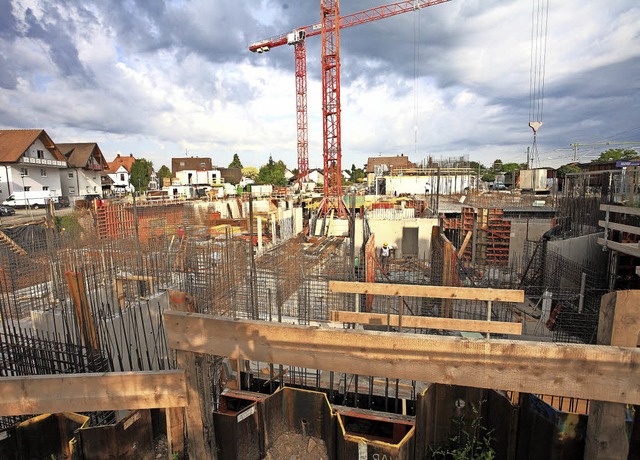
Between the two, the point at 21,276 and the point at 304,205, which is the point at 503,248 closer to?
the point at 21,276

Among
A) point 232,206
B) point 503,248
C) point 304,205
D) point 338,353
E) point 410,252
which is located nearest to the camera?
point 338,353

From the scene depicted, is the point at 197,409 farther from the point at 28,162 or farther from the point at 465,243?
the point at 28,162

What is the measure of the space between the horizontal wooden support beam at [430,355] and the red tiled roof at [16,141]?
122 ft

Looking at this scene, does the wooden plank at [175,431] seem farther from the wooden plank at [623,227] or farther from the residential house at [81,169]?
the residential house at [81,169]

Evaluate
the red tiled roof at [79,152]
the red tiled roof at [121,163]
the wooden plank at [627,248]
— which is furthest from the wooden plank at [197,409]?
the red tiled roof at [121,163]

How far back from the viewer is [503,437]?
114 inches

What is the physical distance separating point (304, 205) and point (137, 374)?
34.4 meters

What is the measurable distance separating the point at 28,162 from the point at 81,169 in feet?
28.6

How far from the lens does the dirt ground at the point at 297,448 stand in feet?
10.0

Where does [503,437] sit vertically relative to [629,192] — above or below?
below

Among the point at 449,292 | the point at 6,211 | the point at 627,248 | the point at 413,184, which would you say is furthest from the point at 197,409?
the point at 413,184

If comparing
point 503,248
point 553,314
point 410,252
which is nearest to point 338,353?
point 553,314

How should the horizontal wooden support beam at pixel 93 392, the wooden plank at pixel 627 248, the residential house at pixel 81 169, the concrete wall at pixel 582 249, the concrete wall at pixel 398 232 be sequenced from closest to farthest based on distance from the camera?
the horizontal wooden support beam at pixel 93 392
the wooden plank at pixel 627 248
the concrete wall at pixel 582 249
the concrete wall at pixel 398 232
the residential house at pixel 81 169

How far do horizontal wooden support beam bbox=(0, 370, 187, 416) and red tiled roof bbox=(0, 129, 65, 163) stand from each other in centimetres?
3641
